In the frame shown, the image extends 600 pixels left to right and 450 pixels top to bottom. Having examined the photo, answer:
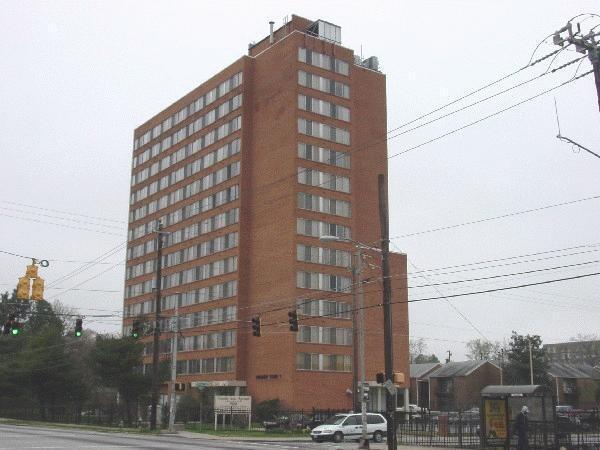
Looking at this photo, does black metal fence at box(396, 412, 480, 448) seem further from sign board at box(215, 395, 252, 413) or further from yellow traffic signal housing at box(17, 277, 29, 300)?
yellow traffic signal housing at box(17, 277, 29, 300)

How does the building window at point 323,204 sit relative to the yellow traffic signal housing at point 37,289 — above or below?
above

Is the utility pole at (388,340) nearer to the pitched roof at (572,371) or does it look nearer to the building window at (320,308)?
the building window at (320,308)

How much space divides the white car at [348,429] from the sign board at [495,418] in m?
14.5

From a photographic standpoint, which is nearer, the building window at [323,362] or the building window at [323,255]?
the building window at [323,362]

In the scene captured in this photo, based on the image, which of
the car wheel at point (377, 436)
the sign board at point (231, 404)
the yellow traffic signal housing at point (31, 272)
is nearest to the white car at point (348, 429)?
the car wheel at point (377, 436)

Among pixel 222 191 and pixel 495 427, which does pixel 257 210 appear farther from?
pixel 495 427

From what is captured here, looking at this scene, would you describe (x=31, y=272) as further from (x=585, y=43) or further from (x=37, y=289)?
(x=585, y=43)

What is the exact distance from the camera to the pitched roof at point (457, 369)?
10512cm

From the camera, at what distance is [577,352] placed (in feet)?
465

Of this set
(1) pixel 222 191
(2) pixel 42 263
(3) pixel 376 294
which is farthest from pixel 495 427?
(1) pixel 222 191

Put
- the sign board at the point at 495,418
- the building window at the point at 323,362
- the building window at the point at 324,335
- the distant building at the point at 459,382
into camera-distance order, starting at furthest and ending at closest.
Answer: the distant building at the point at 459,382
the building window at the point at 324,335
the building window at the point at 323,362
the sign board at the point at 495,418

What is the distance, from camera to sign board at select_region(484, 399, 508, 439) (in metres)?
28.9

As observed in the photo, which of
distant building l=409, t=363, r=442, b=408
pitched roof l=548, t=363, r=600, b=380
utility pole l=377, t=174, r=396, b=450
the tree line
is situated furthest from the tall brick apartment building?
utility pole l=377, t=174, r=396, b=450

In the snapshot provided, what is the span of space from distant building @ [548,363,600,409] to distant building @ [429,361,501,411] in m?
9.20
